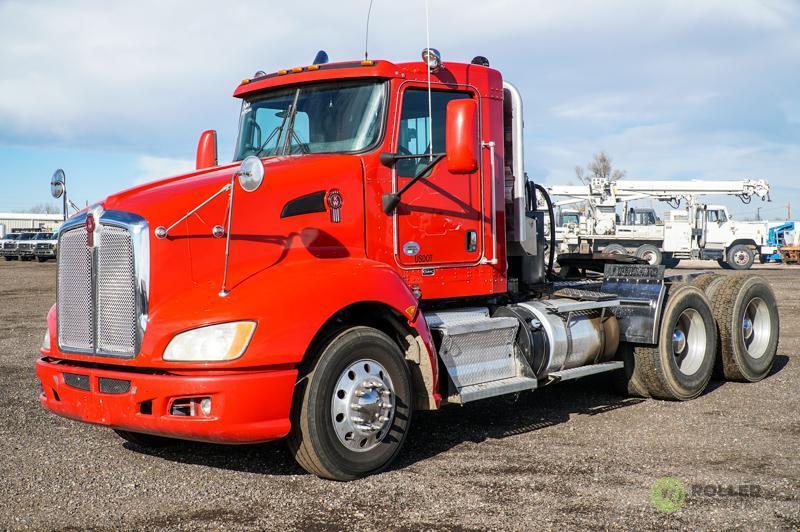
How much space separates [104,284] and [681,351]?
571cm

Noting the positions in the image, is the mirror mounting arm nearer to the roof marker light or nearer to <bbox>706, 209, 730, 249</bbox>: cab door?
the roof marker light

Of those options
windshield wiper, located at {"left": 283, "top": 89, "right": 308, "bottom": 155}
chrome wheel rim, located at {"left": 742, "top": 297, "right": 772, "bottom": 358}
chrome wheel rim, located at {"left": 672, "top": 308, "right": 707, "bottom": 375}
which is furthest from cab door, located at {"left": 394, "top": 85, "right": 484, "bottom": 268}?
chrome wheel rim, located at {"left": 742, "top": 297, "right": 772, "bottom": 358}

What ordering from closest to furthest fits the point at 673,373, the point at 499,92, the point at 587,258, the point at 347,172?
1. the point at 347,172
2. the point at 499,92
3. the point at 673,373
4. the point at 587,258

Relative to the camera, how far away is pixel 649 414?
7566 millimetres

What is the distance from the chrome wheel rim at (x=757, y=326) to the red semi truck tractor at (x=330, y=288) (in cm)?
210

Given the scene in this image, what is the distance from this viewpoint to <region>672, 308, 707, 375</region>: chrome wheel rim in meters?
8.40

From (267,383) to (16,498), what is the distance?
1.70 metres

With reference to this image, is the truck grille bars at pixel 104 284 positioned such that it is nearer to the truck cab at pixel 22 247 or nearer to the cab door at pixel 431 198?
the cab door at pixel 431 198

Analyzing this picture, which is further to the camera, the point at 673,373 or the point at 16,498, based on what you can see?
the point at 673,373

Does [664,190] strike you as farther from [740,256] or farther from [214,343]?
[214,343]

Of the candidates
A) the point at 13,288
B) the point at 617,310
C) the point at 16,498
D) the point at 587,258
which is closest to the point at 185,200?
the point at 16,498

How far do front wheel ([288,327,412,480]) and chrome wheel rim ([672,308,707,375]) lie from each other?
3.79 meters

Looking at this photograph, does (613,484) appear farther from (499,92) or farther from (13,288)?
(13,288)

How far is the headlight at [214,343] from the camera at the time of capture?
4.87 m
